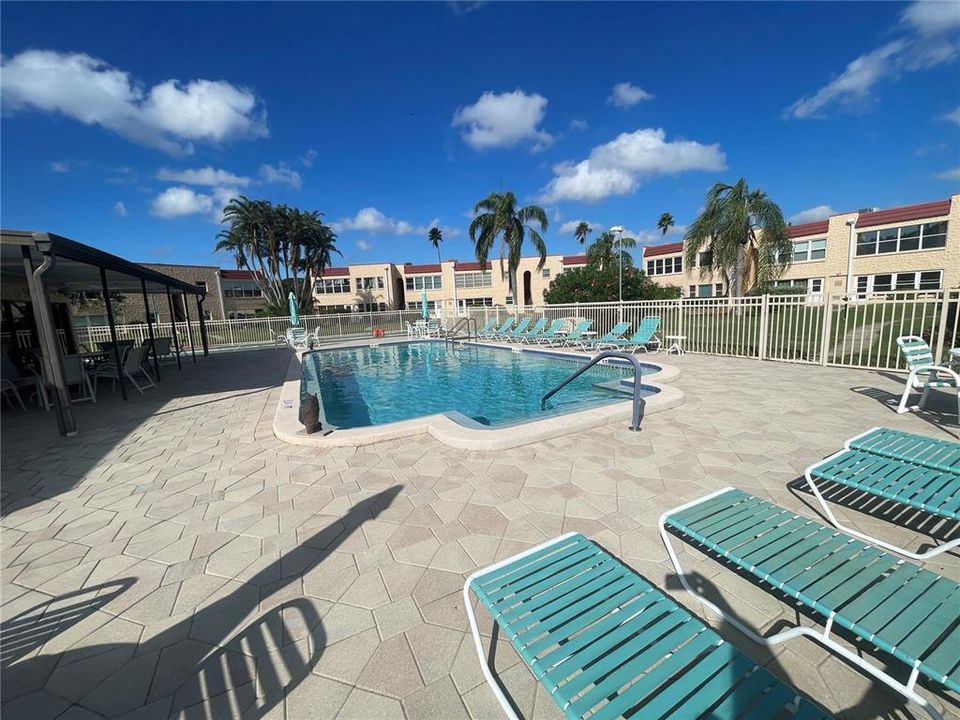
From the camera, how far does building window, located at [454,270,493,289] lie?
41603mm

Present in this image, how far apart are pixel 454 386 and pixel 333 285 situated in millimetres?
38849

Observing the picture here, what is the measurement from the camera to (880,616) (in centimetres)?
139

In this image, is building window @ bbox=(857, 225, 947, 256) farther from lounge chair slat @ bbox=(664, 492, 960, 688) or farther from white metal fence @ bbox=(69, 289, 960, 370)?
lounge chair slat @ bbox=(664, 492, 960, 688)

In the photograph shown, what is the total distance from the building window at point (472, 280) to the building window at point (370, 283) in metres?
9.10

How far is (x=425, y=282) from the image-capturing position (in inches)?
1740

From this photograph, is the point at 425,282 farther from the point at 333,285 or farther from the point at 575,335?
the point at 575,335

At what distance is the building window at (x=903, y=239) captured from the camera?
67.2ft

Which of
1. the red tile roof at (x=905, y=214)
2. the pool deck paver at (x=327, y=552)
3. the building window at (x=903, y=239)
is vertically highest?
the red tile roof at (x=905, y=214)

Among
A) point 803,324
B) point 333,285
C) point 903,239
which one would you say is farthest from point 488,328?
point 333,285

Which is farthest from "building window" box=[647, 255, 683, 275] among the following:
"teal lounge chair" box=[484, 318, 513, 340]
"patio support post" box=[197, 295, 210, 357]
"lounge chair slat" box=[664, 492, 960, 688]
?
"lounge chair slat" box=[664, 492, 960, 688]

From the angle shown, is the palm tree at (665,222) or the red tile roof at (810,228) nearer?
the red tile roof at (810,228)

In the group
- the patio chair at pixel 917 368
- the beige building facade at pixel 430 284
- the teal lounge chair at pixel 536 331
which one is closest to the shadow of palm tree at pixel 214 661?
the patio chair at pixel 917 368

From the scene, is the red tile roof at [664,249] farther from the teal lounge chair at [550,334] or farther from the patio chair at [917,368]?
the patio chair at [917,368]

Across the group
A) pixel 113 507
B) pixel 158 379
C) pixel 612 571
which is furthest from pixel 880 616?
pixel 158 379
